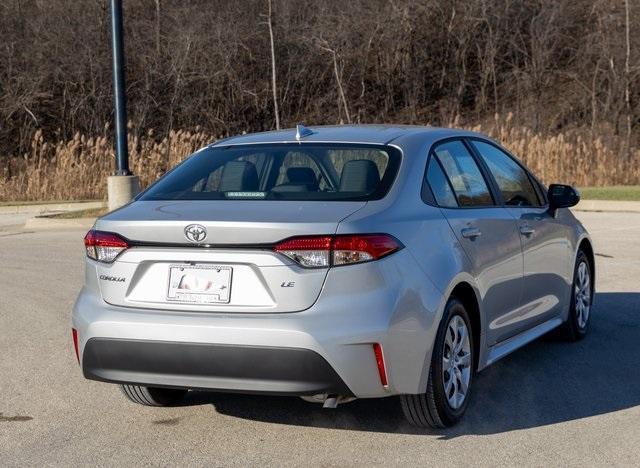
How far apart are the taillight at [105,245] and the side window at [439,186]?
1674mm

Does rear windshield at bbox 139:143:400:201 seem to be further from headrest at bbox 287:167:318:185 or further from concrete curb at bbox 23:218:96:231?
concrete curb at bbox 23:218:96:231

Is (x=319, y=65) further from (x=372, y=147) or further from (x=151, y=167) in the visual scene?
(x=372, y=147)

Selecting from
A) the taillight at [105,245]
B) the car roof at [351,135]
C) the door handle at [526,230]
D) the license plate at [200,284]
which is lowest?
the door handle at [526,230]

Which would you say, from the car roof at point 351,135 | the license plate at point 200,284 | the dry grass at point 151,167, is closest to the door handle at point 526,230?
the car roof at point 351,135

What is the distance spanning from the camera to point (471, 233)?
6270mm

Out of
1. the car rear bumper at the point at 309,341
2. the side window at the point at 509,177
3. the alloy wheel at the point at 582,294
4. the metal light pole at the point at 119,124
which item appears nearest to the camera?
the car rear bumper at the point at 309,341

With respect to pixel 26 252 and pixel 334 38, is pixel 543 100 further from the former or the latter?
pixel 26 252

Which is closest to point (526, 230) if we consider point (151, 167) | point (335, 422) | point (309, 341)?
point (335, 422)

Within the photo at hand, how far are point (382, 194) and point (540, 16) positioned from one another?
34.6 m

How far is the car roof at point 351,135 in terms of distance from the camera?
20.8 ft

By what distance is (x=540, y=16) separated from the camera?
38.8 m

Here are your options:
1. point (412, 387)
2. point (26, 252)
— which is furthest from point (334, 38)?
point (412, 387)

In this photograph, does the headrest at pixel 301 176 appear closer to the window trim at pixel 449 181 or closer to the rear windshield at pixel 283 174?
the rear windshield at pixel 283 174

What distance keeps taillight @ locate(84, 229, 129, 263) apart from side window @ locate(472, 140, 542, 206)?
100.0 inches
